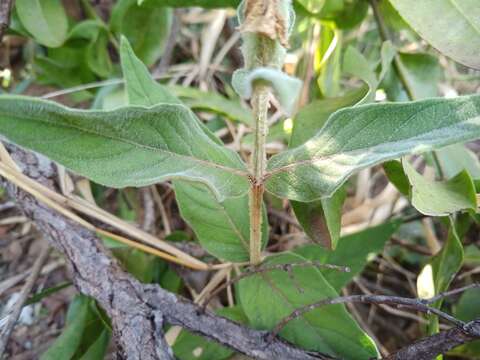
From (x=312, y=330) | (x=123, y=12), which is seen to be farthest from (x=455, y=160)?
(x=123, y=12)

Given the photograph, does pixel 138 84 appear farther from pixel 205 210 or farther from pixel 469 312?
pixel 469 312

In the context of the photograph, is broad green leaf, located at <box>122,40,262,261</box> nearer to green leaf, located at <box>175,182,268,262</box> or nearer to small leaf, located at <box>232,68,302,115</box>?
green leaf, located at <box>175,182,268,262</box>

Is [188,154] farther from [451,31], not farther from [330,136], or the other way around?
[451,31]

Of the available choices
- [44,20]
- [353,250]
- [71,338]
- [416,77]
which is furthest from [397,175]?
[44,20]

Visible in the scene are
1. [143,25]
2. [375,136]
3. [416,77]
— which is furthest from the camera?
[143,25]

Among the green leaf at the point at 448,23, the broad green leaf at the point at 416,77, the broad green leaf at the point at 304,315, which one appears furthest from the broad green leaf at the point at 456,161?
the broad green leaf at the point at 304,315

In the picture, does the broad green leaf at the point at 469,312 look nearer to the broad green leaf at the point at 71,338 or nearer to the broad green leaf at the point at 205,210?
the broad green leaf at the point at 205,210
